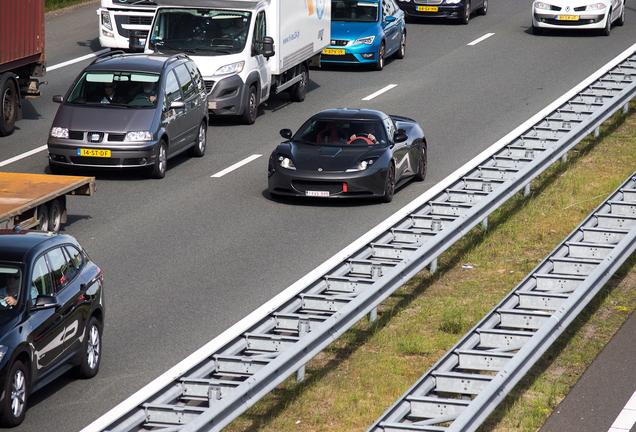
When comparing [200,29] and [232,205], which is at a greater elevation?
[200,29]

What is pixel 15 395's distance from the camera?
26.8 ft

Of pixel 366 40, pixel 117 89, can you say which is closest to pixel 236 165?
pixel 117 89

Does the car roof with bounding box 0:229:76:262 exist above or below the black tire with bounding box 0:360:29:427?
above

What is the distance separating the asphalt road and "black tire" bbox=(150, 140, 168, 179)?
0.20m

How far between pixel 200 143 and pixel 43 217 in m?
6.01

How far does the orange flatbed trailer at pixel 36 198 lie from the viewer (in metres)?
12.5

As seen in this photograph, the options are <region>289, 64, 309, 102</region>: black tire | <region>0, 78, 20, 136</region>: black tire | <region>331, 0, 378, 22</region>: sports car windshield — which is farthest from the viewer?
<region>331, 0, 378, 22</region>: sports car windshield

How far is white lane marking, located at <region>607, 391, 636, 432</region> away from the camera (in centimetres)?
827

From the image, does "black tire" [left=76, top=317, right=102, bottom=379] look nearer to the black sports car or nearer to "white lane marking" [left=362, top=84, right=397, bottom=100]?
the black sports car

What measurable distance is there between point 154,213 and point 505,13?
23914 mm

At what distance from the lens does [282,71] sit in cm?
2273

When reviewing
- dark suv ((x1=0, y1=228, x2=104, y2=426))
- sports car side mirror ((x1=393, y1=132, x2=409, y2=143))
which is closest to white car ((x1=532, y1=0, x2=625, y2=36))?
sports car side mirror ((x1=393, y1=132, x2=409, y2=143))

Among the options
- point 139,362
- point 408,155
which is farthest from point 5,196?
point 408,155

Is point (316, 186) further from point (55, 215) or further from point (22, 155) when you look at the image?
point (22, 155)
